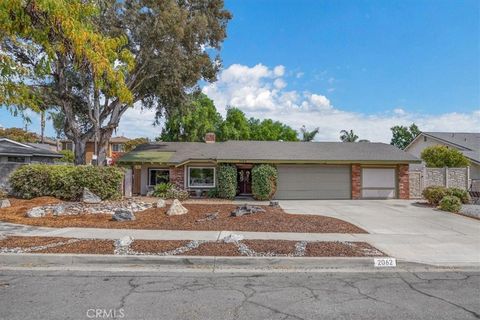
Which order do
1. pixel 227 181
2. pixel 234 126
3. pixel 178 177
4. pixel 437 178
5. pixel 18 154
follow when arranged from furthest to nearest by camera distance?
pixel 234 126 < pixel 18 154 < pixel 178 177 < pixel 437 178 < pixel 227 181

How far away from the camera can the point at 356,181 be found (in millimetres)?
21078

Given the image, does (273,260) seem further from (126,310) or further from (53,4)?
(53,4)

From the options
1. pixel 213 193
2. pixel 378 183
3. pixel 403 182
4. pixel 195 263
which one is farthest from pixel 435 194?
pixel 195 263

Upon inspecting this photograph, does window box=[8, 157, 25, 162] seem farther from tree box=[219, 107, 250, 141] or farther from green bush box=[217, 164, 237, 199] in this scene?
tree box=[219, 107, 250, 141]

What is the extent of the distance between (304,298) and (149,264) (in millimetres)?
3081

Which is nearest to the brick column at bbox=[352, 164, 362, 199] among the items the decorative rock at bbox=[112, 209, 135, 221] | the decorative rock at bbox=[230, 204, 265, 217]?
the decorative rock at bbox=[230, 204, 265, 217]

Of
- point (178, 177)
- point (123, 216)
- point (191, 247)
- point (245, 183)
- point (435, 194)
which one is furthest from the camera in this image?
point (245, 183)

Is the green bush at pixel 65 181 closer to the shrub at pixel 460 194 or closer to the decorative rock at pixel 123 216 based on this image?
the decorative rock at pixel 123 216

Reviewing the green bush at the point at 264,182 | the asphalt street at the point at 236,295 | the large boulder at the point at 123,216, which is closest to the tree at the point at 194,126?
the green bush at the point at 264,182

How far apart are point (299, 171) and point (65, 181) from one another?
12610mm

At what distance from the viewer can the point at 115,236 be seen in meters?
8.73

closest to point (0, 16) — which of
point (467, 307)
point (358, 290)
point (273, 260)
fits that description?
point (273, 260)

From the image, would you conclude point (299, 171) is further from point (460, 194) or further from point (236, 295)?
point (236, 295)

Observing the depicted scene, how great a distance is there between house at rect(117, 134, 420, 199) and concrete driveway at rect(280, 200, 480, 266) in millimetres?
5565
